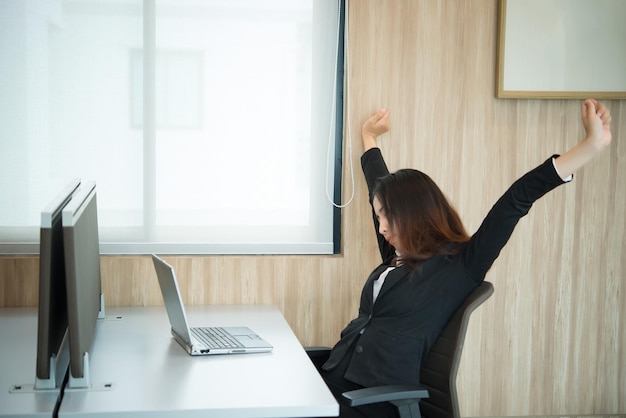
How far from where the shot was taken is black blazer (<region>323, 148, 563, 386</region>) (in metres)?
2.27

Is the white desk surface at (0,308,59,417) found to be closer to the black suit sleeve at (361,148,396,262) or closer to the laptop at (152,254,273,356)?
the laptop at (152,254,273,356)

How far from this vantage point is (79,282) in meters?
1.95

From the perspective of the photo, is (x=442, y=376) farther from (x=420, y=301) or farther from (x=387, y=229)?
(x=387, y=229)

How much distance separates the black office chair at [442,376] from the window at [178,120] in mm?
891

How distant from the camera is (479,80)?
10.2ft

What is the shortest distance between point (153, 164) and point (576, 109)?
1.73 m

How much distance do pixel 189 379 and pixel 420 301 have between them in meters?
0.79

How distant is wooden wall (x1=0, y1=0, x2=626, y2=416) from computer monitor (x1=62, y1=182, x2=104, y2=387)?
72 centimetres

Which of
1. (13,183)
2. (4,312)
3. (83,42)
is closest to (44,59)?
(83,42)

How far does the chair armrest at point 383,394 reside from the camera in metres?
2.02

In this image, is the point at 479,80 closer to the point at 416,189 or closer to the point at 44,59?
the point at 416,189

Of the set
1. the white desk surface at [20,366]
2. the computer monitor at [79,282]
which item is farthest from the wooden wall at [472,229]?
the computer monitor at [79,282]

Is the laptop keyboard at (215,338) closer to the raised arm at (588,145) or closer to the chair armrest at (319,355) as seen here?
the chair armrest at (319,355)

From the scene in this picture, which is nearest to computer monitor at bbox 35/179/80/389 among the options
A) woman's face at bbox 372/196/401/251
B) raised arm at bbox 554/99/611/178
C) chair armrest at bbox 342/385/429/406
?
chair armrest at bbox 342/385/429/406
